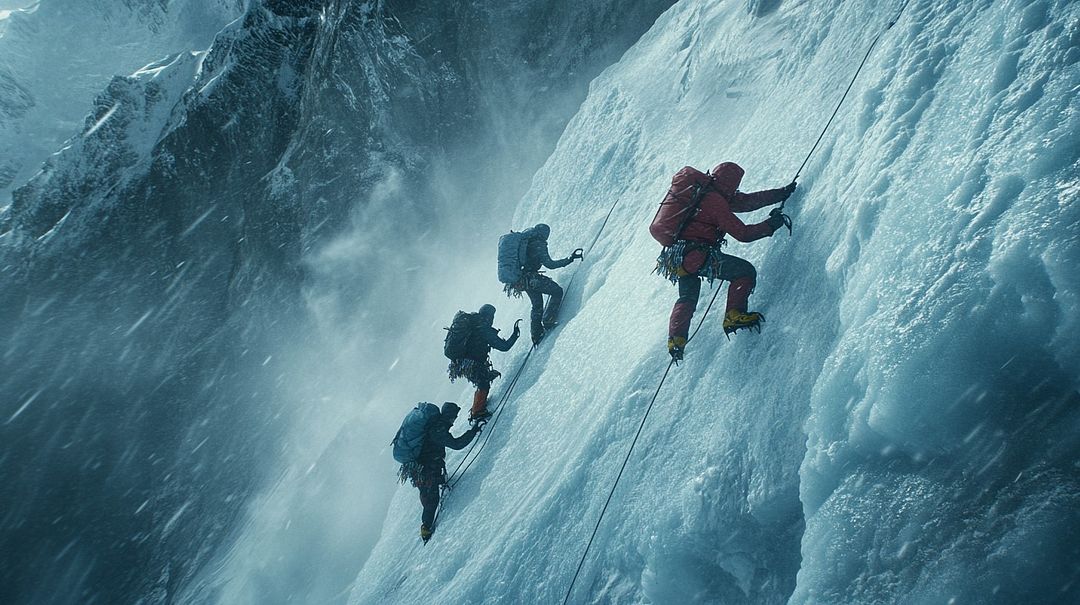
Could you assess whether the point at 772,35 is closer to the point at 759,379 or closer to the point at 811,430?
the point at 759,379

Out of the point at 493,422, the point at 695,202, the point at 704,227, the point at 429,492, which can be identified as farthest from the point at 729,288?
the point at 429,492

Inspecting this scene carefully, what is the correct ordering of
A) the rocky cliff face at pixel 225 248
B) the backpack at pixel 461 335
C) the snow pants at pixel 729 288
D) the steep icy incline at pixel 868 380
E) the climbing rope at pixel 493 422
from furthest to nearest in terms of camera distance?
the rocky cliff face at pixel 225 248 → the backpack at pixel 461 335 → the climbing rope at pixel 493 422 → the snow pants at pixel 729 288 → the steep icy incline at pixel 868 380

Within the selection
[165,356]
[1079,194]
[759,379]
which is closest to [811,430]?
[759,379]

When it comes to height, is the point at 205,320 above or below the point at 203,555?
above

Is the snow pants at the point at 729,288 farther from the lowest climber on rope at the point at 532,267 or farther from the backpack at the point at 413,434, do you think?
the backpack at the point at 413,434

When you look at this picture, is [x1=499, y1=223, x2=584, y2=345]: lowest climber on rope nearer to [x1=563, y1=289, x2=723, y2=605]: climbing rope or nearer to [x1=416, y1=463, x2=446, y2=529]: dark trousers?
[x1=416, y1=463, x2=446, y2=529]: dark trousers

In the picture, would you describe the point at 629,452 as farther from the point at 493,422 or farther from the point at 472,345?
the point at 472,345

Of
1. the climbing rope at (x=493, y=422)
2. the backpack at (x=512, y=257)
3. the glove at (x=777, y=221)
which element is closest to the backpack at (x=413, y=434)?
the climbing rope at (x=493, y=422)
